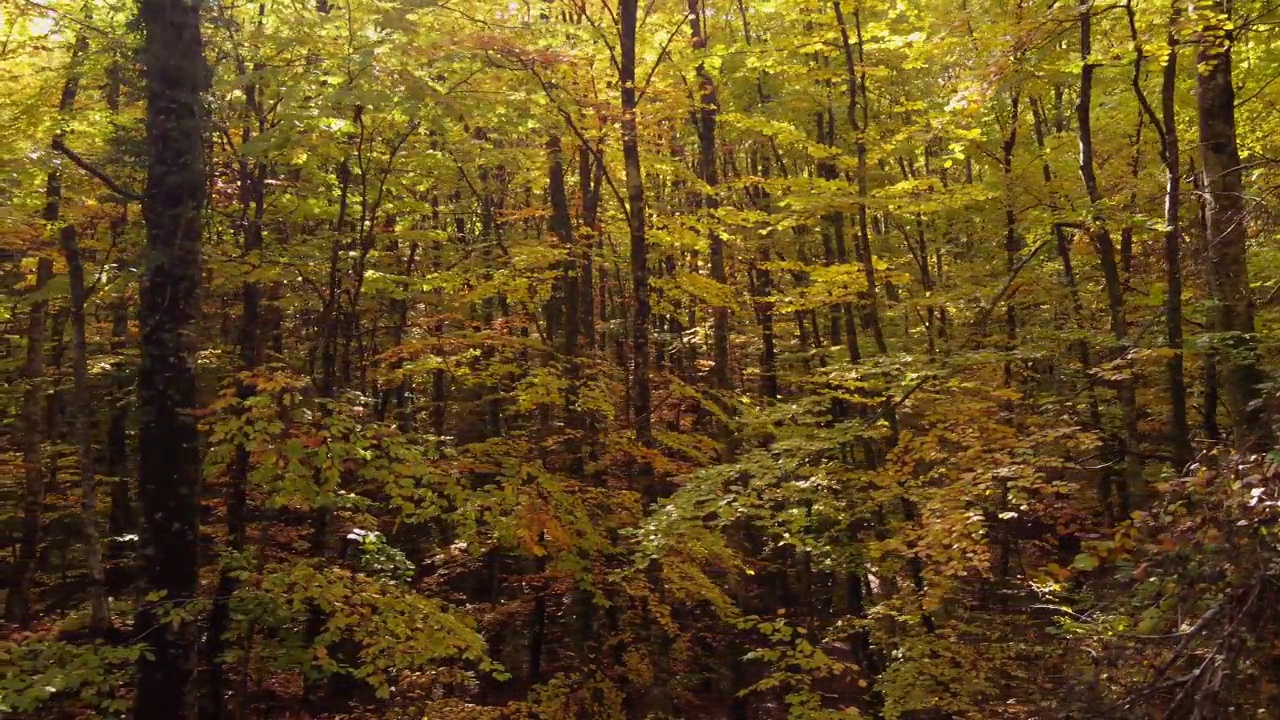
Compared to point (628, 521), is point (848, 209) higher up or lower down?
higher up

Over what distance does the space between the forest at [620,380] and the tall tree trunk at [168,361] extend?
3cm

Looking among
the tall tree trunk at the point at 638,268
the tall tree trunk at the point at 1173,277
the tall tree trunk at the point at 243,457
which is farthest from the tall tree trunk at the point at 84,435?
the tall tree trunk at the point at 1173,277

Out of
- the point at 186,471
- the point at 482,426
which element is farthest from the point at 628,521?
the point at 482,426

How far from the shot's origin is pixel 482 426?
76.9 feet

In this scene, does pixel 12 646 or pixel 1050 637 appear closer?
pixel 12 646

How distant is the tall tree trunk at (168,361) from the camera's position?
244 inches

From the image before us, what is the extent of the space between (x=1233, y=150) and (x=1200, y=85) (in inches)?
31.5

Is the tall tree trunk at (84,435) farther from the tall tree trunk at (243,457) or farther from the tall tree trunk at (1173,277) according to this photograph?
the tall tree trunk at (1173,277)


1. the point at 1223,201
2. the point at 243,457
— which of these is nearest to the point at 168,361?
the point at 243,457

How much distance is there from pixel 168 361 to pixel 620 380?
10.4 metres

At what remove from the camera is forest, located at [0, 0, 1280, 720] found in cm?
632

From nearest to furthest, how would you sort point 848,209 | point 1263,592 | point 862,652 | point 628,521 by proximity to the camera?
point 1263,592 < point 628,521 < point 848,209 < point 862,652

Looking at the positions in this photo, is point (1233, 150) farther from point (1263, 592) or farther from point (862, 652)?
point (862, 652)

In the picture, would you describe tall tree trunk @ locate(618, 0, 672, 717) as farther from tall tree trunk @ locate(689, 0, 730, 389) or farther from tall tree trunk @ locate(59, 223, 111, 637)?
tall tree trunk @ locate(59, 223, 111, 637)
